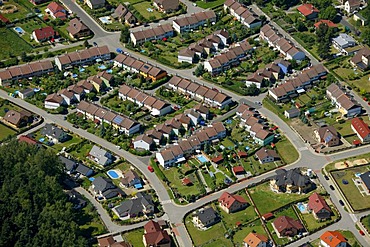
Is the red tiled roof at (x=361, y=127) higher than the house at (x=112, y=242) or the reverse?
higher

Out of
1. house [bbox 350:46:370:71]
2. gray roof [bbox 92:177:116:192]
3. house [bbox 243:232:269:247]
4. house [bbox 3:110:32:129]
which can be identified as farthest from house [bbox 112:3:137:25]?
house [bbox 243:232:269:247]

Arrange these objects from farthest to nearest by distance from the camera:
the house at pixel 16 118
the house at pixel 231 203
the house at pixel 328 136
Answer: the house at pixel 16 118 → the house at pixel 328 136 → the house at pixel 231 203

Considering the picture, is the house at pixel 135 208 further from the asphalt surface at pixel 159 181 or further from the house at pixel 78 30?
the house at pixel 78 30

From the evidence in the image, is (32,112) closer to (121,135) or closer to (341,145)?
(121,135)

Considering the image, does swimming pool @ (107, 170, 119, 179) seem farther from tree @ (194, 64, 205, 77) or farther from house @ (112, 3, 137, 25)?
house @ (112, 3, 137, 25)

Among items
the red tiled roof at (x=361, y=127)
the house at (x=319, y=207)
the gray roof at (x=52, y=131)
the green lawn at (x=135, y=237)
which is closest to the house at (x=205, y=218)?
the green lawn at (x=135, y=237)

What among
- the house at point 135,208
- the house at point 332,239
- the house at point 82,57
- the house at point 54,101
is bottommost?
the house at point 332,239

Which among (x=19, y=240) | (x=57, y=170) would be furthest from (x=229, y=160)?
(x=19, y=240)
